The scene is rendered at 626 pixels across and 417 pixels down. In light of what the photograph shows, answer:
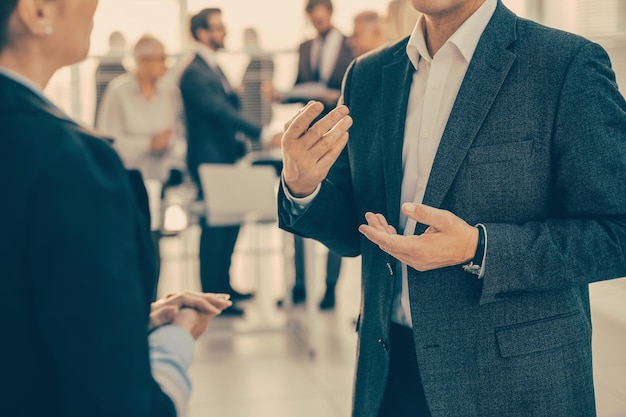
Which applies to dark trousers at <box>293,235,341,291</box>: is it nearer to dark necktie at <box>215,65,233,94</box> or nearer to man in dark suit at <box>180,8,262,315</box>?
man in dark suit at <box>180,8,262,315</box>

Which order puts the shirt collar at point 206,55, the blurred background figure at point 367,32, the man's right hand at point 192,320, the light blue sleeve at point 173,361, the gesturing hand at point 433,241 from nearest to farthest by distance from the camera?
the light blue sleeve at point 173,361
the man's right hand at point 192,320
the gesturing hand at point 433,241
the blurred background figure at point 367,32
the shirt collar at point 206,55

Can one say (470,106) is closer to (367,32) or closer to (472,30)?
(472,30)

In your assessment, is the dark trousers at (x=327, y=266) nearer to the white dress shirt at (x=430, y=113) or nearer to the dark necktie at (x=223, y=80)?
the dark necktie at (x=223, y=80)

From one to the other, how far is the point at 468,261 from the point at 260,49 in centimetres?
587

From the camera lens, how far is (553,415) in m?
1.29

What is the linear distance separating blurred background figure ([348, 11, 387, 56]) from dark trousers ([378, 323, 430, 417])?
3477 mm

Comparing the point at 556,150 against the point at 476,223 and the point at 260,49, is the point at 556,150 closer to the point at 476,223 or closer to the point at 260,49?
the point at 476,223

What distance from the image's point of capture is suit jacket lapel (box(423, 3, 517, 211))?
1.29 metres

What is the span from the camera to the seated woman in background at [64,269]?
78 cm

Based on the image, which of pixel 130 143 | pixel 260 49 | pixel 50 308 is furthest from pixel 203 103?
pixel 50 308

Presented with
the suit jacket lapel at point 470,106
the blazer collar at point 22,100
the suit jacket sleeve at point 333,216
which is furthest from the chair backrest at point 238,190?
the blazer collar at point 22,100

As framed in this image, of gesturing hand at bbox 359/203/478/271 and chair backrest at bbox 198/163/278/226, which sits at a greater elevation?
gesturing hand at bbox 359/203/478/271

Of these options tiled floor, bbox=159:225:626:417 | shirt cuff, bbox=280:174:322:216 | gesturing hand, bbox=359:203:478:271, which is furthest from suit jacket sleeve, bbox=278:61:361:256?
tiled floor, bbox=159:225:626:417

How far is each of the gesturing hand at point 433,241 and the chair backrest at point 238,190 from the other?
3.11m
